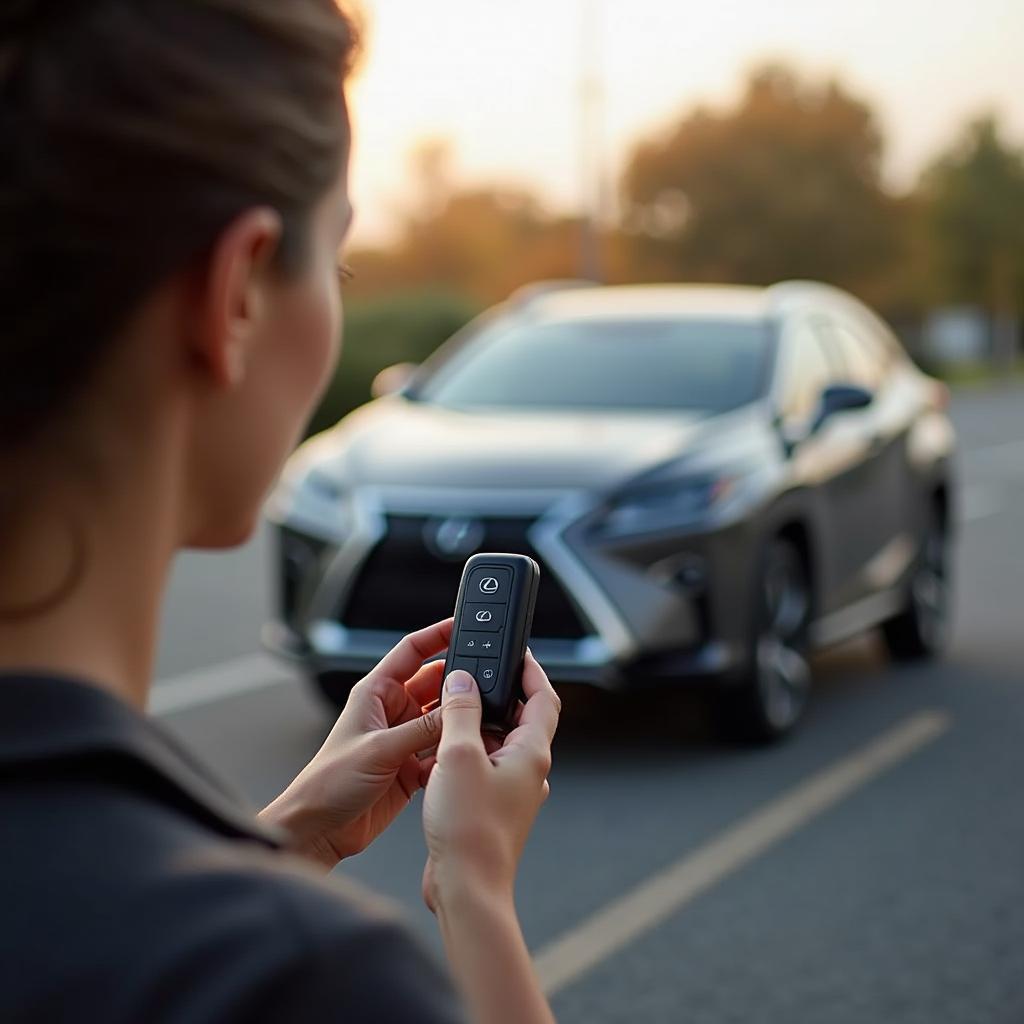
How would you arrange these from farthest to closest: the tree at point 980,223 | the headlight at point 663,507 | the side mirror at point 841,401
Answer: the tree at point 980,223 → the side mirror at point 841,401 → the headlight at point 663,507

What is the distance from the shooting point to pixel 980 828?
226 inches

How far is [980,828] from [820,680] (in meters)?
2.43

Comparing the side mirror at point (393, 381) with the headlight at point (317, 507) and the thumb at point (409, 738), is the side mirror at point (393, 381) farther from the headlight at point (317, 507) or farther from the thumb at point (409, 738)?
the thumb at point (409, 738)

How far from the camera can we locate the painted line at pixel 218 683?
756 cm

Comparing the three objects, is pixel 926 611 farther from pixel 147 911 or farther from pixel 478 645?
pixel 147 911

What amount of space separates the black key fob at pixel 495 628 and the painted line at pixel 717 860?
247 centimetres

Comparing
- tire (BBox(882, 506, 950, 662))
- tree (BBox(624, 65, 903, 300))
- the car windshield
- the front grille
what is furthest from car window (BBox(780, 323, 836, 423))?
tree (BBox(624, 65, 903, 300))

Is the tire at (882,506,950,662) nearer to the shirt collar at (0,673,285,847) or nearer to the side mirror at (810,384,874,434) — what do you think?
the side mirror at (810,384,874,434)

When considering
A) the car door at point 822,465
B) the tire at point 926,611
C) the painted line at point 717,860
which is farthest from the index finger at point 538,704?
the tire at point 926,611

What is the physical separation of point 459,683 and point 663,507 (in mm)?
5043

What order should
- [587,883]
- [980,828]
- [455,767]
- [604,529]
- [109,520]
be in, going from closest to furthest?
1. [109,520]
2. [455,767]
3. [587,883]
4. [980,828]
5. [604,529]

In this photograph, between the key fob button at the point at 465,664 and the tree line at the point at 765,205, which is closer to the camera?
the key fob button at the point at 465,664

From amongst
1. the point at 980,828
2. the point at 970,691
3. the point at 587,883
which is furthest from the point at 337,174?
the point at 970,691

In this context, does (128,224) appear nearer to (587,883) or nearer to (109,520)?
(109,520)
